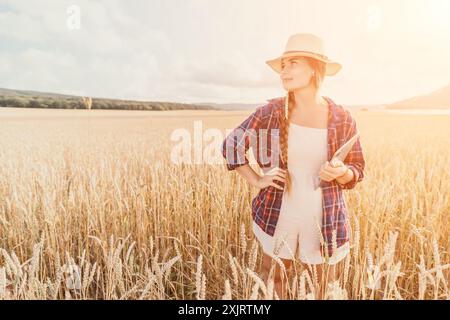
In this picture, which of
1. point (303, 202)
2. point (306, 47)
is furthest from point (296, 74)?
point (303, 202)

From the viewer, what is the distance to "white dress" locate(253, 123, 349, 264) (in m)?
1.27

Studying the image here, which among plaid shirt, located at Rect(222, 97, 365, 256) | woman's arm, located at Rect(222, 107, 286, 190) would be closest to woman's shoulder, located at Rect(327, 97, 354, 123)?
plaid shirt, located at Rect(222, 97, 365, 256)

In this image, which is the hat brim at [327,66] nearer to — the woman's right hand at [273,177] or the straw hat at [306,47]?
the straw hat at [306,47]

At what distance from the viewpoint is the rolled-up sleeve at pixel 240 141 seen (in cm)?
132

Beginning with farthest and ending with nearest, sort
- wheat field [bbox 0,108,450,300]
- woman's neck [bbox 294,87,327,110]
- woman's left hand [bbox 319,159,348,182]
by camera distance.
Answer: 1. wheat field [bbox 0,108,450,300]
2. woman's neck [bbox 294,87,327,110]
3. woman's left hand [bbox 319,159,348,182]

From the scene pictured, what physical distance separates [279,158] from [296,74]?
0.25m

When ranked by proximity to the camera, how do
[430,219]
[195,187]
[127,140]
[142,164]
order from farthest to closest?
[127,140], [142,164], [195,187], [430,219]

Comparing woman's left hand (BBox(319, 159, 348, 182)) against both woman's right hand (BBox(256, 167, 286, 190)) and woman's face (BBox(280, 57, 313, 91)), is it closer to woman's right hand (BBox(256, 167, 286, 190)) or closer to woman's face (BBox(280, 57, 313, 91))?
woman's right hand (BBox(256, 167, 286, 190))

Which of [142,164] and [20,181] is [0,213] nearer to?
[20,181]

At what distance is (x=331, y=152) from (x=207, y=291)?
695 mm

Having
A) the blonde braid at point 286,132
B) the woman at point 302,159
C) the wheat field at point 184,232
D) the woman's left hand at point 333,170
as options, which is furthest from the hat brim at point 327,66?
the wheat field at point 184,232
